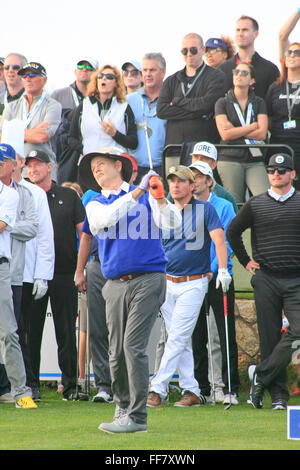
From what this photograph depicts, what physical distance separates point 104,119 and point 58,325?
10.7ft

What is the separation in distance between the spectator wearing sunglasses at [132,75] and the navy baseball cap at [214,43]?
3.44 ft

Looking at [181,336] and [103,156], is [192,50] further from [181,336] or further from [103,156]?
[103,156]

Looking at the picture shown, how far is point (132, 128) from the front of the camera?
1192cm

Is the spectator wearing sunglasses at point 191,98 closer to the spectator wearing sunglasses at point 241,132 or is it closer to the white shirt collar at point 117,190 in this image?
the spectator wearing sunglasses at point 241,132

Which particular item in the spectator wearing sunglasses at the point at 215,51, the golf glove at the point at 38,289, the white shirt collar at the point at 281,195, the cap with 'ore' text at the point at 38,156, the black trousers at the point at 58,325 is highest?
the spectator wearing sunglasses at the point at 215,51

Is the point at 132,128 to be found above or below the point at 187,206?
above

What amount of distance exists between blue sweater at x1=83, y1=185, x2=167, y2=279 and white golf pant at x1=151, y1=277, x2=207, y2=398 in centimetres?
208

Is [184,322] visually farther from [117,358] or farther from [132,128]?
[132,128]

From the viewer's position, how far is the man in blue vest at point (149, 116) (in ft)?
39.3

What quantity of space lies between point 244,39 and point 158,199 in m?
6.03

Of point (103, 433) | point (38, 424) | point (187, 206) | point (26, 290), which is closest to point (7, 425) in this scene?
point (38, 424)

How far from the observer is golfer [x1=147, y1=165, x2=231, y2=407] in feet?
29.8

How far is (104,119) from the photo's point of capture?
11.8 metres

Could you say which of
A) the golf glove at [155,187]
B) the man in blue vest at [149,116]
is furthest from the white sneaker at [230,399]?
the man in blue vest at [149,116]
